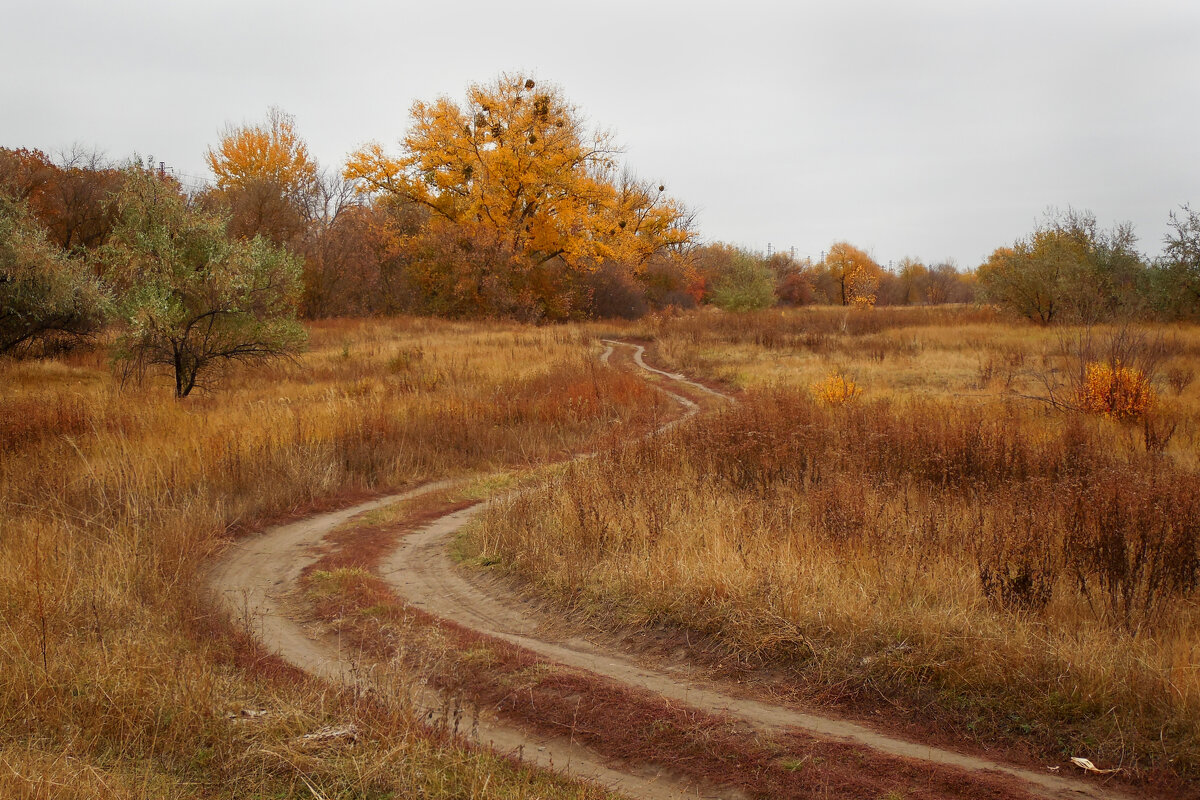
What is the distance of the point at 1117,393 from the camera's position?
12375mm

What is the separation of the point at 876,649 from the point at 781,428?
6.00m

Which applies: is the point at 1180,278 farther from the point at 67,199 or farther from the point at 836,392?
the point at 67,199

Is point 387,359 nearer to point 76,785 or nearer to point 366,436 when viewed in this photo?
point 366,436

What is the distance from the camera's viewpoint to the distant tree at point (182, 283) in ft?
51.4

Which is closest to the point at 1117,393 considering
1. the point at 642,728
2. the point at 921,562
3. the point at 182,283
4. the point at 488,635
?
the point at 921,562

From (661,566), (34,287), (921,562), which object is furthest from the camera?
(34,287)

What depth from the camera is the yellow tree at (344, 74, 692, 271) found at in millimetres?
38938

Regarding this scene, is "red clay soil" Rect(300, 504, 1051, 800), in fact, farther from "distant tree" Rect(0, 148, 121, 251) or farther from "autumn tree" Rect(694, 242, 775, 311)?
"autumn tree" Rect(694, 242, 775, 311)

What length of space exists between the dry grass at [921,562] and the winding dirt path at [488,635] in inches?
12.7

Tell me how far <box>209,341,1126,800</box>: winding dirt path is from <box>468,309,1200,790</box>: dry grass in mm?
322

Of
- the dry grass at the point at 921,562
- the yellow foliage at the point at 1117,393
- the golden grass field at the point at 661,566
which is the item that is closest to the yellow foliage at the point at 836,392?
the golden grass field at the point at 661,566

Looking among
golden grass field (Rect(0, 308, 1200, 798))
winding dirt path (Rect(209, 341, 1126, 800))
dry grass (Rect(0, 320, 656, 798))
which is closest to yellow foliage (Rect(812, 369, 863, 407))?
golden grass field (Rect(0, 308, 1200, 798))

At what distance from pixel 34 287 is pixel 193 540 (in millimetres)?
15402

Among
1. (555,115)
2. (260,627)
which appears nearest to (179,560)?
(260,627)
